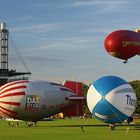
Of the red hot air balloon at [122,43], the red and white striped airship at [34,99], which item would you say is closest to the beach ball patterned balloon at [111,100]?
the red hot air balloon at [122,43]

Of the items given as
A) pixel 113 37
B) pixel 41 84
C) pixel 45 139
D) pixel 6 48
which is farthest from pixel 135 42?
pixel 6 48

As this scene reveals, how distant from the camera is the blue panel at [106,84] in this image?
47.8m

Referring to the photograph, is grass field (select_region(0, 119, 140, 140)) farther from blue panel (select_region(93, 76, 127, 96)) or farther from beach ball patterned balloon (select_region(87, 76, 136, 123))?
blue panel (select_region(93, 76, 127, 96))

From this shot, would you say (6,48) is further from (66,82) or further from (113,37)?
(113,37)

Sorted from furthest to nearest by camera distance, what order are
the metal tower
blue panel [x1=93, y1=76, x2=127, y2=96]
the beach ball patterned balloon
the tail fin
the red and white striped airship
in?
1. the metal tower
2. the tail fin
3. the red and white striped airship
4. blue panel [x1=93, y1=76, x2=127, y2=96]
5. the beach ball patterned balloon

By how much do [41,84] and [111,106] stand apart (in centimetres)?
1681

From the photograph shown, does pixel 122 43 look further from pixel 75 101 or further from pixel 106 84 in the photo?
pixel 75 101

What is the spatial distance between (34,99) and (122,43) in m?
19.0

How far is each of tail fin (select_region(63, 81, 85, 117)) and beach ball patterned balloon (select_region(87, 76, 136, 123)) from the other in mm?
14769

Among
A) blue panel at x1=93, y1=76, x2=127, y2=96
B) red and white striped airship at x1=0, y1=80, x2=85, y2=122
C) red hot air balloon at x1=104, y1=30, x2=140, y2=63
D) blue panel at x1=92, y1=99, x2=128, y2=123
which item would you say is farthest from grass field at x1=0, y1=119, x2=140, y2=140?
red and white striped airship at x1=0, y1=80, x2=85, y2=122

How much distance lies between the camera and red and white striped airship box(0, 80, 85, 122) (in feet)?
194

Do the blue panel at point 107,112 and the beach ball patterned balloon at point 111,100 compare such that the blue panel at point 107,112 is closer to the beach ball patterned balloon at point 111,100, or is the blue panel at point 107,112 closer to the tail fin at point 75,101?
the beach ball patterned balloon at point 111,100

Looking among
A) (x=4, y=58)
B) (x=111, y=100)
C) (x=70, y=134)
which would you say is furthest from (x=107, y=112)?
(x=4, y=58)

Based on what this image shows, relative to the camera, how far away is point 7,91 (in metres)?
59.7
